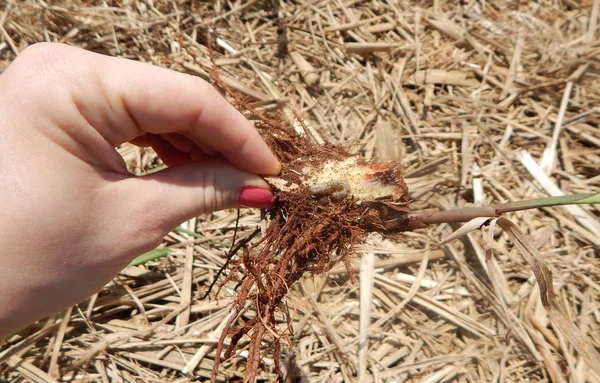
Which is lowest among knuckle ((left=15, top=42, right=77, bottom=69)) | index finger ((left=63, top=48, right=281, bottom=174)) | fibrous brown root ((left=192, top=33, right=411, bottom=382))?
fibrous brown root ((left=192, top=33, right=411, bottom=382))

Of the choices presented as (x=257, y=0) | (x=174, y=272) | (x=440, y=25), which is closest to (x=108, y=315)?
(x=174, y=272)

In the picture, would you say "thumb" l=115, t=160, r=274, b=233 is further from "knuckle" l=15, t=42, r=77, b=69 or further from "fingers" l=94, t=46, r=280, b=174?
"knuckle" l=15, t=42, r=77, b=69

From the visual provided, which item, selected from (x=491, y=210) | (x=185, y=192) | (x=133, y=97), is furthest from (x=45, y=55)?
(x=491, y=210)

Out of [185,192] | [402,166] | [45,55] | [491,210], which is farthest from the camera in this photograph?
[402,166]

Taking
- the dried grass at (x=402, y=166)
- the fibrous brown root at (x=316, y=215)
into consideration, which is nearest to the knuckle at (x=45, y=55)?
the fibrous brown root at (x=316, y=215)

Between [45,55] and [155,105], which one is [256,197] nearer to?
[155,105]

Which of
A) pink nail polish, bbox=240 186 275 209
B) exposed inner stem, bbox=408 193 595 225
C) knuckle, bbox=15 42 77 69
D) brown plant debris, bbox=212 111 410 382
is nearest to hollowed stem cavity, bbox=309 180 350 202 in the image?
brown plant debris, bbox=212 111 410 382
